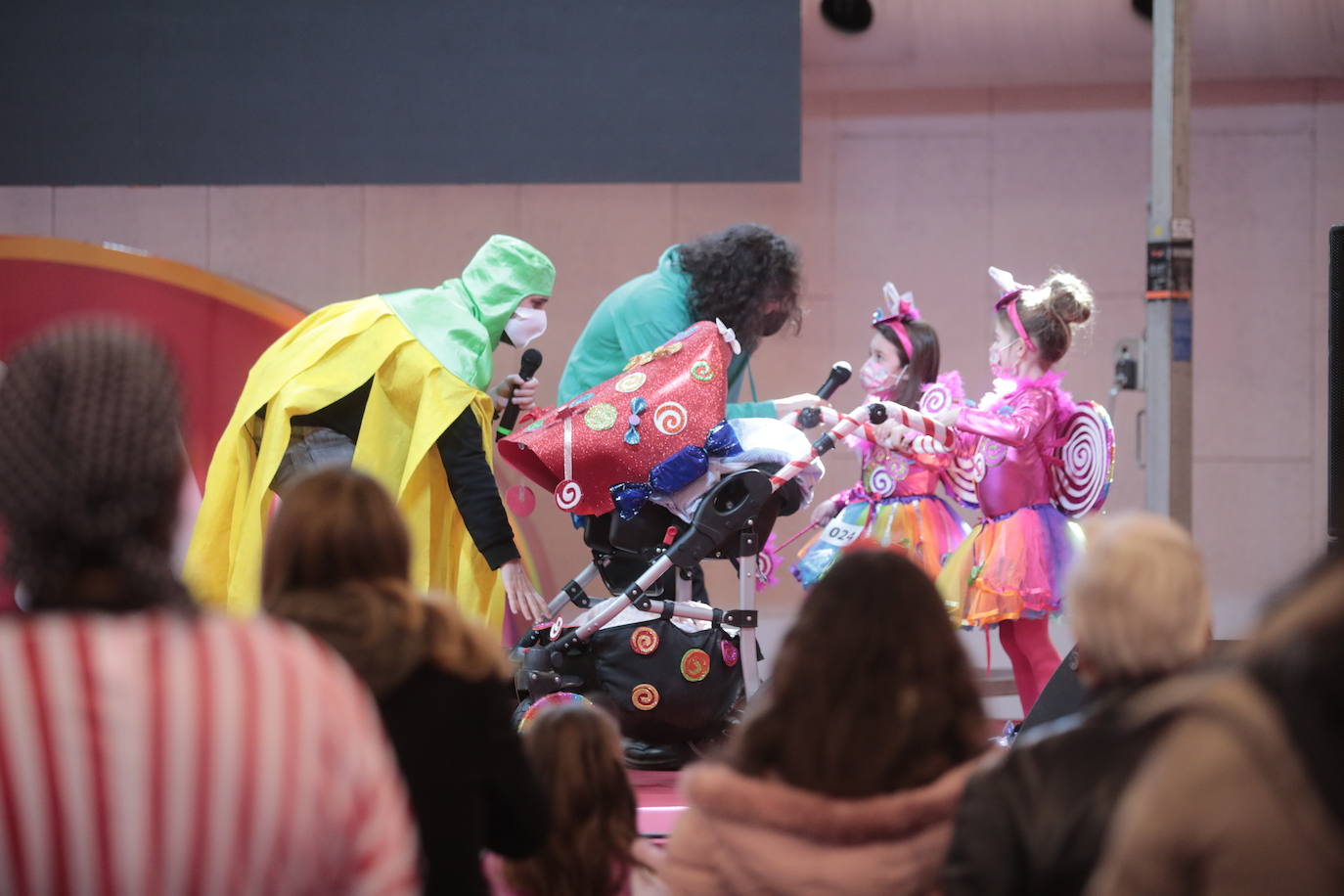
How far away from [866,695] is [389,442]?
84.4 inches

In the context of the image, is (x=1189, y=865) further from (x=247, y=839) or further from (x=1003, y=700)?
(x=1003, y=700)

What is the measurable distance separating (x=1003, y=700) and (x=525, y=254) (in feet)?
8.80

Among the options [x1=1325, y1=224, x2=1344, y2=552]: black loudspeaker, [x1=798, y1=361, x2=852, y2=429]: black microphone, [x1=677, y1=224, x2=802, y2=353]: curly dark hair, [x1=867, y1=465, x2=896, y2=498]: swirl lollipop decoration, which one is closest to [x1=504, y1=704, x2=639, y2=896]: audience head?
[x1=798, y1=361, x2=852, y2=429]: black microphone

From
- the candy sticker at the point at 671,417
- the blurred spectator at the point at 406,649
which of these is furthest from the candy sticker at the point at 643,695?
the blurred spectator at the point at 406,649

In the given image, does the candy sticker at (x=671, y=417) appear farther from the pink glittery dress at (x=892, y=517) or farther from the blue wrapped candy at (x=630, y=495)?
the pink glittery dress at (x=892, y=517)

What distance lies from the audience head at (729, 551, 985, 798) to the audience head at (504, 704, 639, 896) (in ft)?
1.40

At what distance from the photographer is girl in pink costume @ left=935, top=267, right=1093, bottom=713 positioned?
3.96 metres

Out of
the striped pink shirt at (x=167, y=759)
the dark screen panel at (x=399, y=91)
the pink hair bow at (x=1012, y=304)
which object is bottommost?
the striped pink shirt at (x=167, y=759)

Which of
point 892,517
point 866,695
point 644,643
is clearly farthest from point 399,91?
point 866,695

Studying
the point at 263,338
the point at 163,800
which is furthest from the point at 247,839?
the point at 263,338

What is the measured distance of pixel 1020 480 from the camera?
161 inches

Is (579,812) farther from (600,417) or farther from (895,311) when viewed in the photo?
(895,311)

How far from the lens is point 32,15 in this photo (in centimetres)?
502

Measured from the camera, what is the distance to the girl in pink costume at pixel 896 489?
455 centimetres
